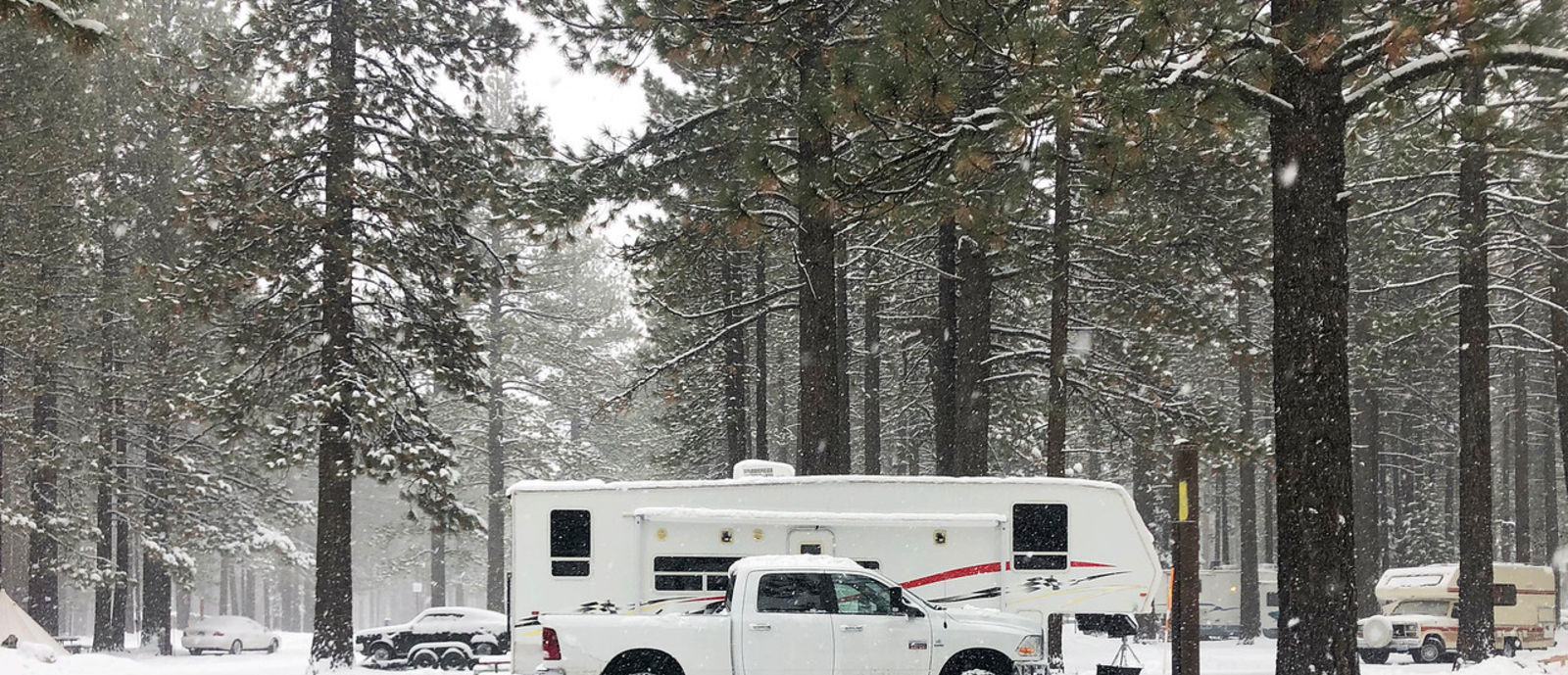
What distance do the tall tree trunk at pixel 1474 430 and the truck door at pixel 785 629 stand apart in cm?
1387

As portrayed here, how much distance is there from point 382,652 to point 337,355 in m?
8.39

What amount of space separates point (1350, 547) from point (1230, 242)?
32.8 ft

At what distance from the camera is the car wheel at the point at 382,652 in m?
26.6

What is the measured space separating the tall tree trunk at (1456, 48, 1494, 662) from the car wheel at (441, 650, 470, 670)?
1802 cm

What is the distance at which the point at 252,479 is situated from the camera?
37.2m

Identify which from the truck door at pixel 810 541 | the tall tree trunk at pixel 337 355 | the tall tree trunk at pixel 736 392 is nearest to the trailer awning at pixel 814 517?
the truck door at pixel 810 541

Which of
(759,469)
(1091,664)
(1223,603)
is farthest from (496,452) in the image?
(759,469)

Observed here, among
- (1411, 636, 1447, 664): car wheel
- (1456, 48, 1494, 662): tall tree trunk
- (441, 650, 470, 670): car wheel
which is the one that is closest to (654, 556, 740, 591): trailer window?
(441, 650, 470, 670): car wheel

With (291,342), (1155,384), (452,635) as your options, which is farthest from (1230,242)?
(452,635)

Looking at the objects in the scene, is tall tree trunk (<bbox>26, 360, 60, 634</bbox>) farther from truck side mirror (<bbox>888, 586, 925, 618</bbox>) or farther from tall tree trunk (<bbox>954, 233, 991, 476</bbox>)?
truck side mirror (<bbox>888, 586, 925, 618</bbox>)

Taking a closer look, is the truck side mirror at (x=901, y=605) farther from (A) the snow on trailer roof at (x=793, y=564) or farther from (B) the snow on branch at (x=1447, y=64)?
(B) the snow on branch at (x=1447, y=64)

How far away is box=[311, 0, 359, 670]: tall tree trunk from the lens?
2067 cm

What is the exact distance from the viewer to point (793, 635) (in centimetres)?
1297

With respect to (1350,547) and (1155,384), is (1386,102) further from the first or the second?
(1155,384)
